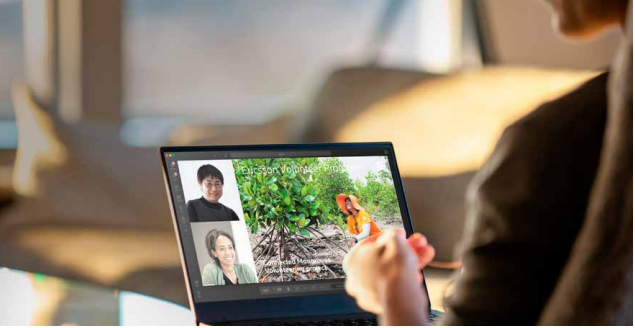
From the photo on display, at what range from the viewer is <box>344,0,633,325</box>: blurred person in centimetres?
54

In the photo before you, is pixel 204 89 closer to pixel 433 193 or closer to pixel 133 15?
pixel 133 15

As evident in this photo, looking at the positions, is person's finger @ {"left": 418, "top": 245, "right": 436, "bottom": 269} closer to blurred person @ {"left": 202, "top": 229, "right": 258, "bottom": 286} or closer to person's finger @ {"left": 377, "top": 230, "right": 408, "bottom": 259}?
person's finger @ {"left": 377, "top": 230, "right": 408, "bottom": 259}

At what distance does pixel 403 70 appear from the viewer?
260 centimetres

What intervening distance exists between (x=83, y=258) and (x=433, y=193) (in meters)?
1.15

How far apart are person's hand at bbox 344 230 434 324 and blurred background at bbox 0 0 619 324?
5.46 feet

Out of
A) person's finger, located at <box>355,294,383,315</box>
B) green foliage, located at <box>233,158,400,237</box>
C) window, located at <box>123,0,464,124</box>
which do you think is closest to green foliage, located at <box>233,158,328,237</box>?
green foliage, located at <box>233,158,400,237</box>

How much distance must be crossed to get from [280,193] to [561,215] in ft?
2.26

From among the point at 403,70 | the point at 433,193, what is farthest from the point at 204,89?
the point at 433,193

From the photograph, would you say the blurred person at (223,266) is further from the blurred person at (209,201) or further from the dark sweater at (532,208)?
the dark sweater at (532,208)

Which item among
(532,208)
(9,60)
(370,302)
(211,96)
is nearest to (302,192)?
(370,302)

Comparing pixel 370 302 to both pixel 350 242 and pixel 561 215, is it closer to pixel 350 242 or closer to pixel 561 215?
pixel 561 215

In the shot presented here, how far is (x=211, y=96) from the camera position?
2486mm

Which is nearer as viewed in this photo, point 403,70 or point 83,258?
point 83,258

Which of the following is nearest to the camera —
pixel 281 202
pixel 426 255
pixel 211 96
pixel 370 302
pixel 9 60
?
pixel 370 302
